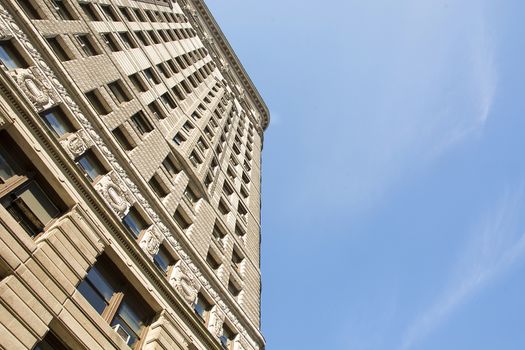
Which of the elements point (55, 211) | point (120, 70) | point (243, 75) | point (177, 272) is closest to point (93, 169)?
point (55, 211)

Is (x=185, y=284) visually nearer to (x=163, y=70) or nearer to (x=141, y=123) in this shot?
(x=141, y=123)

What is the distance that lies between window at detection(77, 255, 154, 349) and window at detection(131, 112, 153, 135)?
9801mm

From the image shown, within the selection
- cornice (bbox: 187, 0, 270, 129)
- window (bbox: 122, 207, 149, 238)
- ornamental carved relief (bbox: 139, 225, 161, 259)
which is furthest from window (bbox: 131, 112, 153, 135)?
cornice (bbox: 187, 0, 270, 129)

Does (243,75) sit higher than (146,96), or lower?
higher

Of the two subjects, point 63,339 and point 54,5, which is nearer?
point 63,339

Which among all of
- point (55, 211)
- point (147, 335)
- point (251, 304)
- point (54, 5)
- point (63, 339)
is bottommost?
point (63, 339)

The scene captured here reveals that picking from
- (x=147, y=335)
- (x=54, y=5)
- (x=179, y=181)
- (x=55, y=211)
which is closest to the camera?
(x=55, y=211)

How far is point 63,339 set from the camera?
37.9 ft

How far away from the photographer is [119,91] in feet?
77.7

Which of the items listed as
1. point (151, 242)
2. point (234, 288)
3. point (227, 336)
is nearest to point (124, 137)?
point (151, 242)

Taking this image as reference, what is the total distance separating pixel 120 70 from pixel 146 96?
7.09ft

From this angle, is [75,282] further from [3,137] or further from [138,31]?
[138,31]

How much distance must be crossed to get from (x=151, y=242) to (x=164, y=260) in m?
1.37

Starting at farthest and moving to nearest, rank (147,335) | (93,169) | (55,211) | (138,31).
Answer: (138,31)
(93,169)
(147,335)
(55,211)
